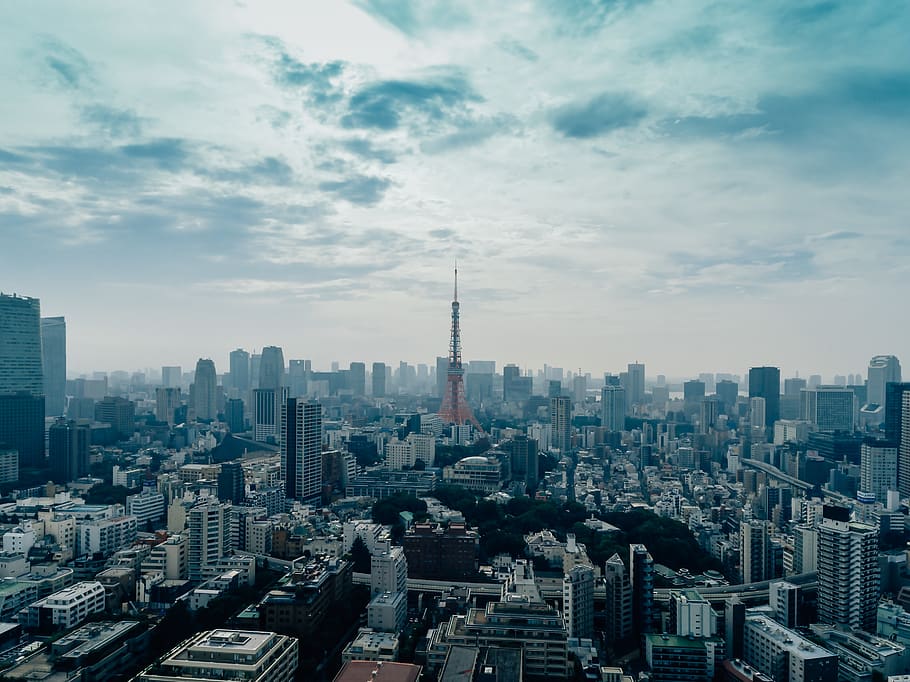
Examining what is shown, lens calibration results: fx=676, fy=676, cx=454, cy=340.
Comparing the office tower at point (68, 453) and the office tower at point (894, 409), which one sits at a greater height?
the office tower at point (894, 409)

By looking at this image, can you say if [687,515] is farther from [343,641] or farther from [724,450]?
[724,450]

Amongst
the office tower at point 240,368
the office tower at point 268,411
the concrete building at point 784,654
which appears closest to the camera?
the concrete building at point 784,654

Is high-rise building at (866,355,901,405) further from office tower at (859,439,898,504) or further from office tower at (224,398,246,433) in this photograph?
office tower at (224,398,246,433)

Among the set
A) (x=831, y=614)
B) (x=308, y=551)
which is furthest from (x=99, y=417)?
(x=831, y=614)

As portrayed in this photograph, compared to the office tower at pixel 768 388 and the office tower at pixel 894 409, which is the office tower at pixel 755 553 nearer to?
the office tower at pixel 894 409

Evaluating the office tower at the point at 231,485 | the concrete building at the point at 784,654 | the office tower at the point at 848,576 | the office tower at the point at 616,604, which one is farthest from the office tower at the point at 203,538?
the office tower at the point at 848,576

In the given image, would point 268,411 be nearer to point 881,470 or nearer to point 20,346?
point 20,346
